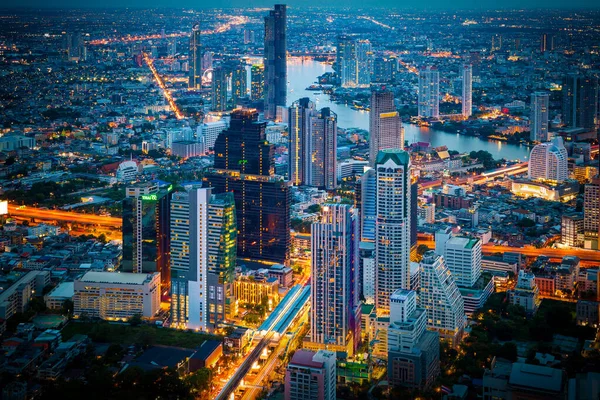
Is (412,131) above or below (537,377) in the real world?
above

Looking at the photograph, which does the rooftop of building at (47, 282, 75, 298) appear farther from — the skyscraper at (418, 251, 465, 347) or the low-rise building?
the low-rise building

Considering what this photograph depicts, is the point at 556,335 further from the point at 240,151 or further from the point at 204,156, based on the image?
the point at 204,156

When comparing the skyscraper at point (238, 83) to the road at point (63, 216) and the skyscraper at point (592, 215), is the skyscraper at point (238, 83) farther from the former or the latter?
the skyscraper at point (592, 215)

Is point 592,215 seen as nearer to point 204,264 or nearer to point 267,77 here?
point 204,264

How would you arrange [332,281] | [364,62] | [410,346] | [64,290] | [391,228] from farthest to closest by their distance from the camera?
[364,62] < [64,290] < [391,228] < [332,281] < [410,346]

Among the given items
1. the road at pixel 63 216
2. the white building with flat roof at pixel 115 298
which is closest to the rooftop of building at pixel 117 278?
the white building with flat roof at pixel 115 298

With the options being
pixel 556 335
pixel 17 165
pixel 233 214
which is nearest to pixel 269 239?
pixel 233 214

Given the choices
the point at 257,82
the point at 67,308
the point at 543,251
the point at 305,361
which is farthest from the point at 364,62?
the point at 305,361
